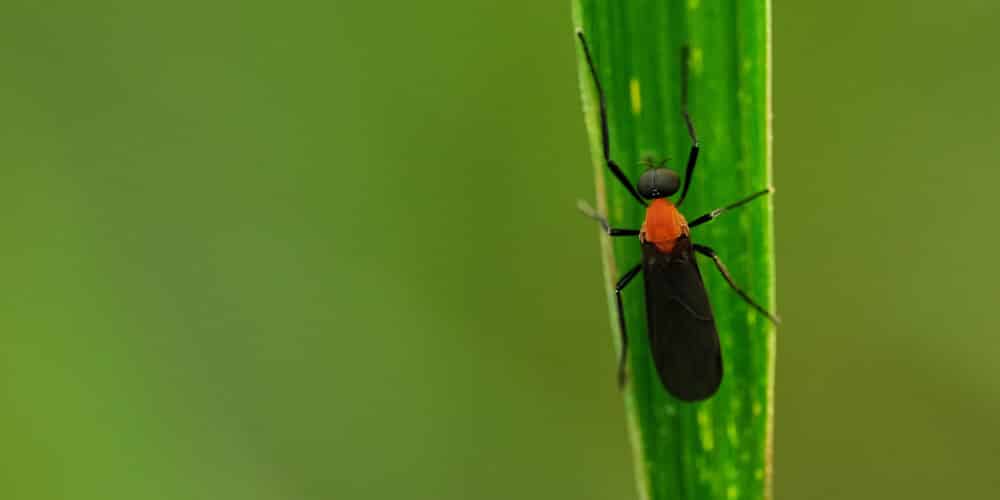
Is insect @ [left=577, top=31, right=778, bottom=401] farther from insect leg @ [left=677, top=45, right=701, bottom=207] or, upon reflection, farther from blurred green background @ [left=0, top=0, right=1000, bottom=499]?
blurred green background @ [left=0, top=0, right=1000, bottom=499]

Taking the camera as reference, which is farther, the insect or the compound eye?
the compound eye

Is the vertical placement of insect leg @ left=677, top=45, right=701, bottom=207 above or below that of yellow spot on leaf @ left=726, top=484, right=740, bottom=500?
above

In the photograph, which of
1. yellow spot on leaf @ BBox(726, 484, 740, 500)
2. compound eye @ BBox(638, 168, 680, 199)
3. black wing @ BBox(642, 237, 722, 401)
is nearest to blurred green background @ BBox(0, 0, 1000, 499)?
black wing @ BBox(642, 237, 722, 401)

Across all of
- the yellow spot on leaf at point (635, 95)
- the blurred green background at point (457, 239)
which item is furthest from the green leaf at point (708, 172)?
the blurred green background at point (457, 239)

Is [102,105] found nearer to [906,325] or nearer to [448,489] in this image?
[448,489]

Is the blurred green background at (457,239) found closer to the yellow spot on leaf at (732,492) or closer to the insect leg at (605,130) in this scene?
the insect leg at (605,130)

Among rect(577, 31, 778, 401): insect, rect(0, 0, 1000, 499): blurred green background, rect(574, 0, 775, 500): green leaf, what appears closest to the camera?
rect(574, 0, 775, 500): green leaf

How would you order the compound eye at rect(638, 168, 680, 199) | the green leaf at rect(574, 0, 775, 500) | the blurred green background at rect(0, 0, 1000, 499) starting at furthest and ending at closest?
the blurred green background at rect(0, 0, 1000, 499)
the compound eye at rect(638, 168, 680, 199)
the green leaf at rect(574, 0, 775, 500)

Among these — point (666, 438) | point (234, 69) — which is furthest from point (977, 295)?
point (234, 69)
